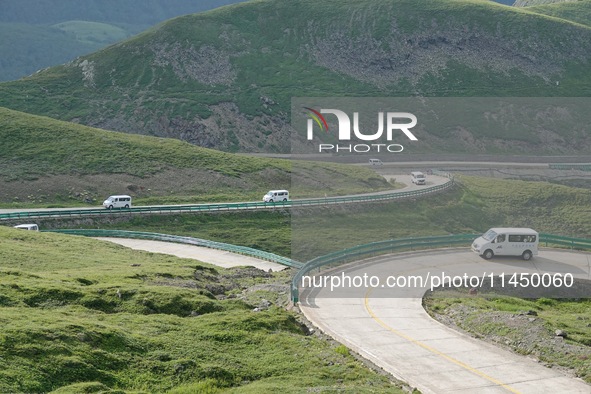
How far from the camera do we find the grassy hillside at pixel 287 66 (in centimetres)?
13550

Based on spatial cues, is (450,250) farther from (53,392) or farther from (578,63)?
(578,63)

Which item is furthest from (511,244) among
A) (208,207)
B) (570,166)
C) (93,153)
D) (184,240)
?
(570,166)

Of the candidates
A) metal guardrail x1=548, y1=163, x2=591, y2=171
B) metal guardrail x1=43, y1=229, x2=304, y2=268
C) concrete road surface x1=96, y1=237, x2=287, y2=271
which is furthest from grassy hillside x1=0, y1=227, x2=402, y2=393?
metal guardrail x1=548, y1=163, x2=591, y2=171

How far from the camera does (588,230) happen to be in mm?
73812

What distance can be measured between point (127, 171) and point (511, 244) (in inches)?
2084

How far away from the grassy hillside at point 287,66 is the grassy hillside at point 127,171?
111 ft

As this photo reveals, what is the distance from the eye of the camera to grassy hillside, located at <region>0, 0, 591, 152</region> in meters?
136

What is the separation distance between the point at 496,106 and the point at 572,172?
39328 mm

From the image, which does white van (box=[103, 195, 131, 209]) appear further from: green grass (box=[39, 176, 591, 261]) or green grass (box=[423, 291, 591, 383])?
green grass (box=[423, 291, 591, 383])

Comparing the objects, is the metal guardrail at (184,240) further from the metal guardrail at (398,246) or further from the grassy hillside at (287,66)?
the grassy hillside at (287,66)

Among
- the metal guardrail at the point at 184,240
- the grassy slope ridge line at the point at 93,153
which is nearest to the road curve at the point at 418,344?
the metal guardrail at the point at 184,240

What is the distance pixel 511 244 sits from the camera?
4175 cm

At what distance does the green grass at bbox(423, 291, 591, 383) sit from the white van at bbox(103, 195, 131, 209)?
40.8 m

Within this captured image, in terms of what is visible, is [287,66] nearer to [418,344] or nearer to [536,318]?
[536,318]
